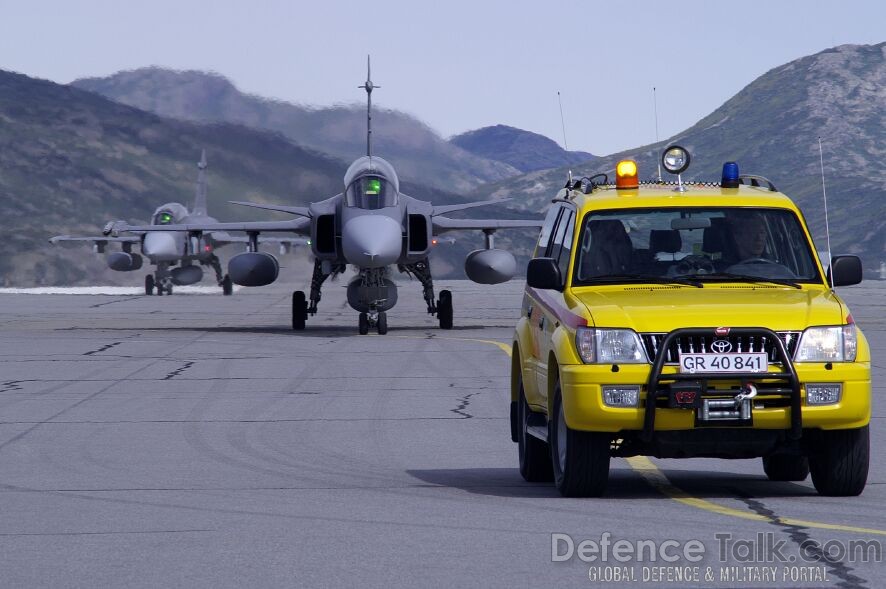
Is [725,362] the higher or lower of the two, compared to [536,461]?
higher

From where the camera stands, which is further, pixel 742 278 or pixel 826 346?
pixel 742 278

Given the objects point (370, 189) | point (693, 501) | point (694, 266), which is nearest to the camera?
point (693, 501)

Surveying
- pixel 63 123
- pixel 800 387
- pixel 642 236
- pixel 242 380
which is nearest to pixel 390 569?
pixel 800 387

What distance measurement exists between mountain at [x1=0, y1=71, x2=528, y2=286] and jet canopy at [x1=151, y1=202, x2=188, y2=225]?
24.5 m

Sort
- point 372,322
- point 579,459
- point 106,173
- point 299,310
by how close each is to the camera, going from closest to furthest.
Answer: point 579,459
point 372,322
point 299,310
point 106,173

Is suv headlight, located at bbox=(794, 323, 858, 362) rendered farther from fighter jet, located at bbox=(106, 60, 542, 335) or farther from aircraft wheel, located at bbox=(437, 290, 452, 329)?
aircraft wheel, located at bbox=(437, 290, 452, 329)

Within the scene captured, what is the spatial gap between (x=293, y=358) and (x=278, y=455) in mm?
12879

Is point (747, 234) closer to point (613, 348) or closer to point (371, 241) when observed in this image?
point (613, 348)

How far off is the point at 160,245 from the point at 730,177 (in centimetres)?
5170

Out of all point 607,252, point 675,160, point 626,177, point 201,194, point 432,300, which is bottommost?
point 432,300

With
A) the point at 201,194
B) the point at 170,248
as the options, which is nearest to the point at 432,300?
the point at 170,248

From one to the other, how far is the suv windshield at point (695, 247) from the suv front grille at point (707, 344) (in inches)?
41.8

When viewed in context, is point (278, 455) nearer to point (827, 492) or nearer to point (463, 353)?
point (827, 492)

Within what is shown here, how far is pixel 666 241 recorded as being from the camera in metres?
10.4
